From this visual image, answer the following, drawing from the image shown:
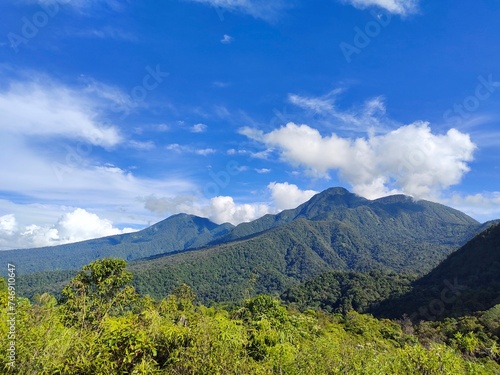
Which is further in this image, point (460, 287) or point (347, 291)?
point (347, 291)

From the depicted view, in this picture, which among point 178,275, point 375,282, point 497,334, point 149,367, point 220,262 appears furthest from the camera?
point 220,262

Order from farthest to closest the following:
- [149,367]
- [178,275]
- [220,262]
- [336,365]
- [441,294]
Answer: [220,262], [178,275], [441,294], [336,365], [149,367]

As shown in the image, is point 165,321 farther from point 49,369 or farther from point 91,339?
point 49,369

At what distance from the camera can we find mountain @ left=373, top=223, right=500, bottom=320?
68188mm

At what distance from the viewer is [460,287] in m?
83.8

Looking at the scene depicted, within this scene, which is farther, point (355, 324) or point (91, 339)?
point (355, 324)

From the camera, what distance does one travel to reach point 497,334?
45375 mm

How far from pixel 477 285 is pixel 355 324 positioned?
2095 inches

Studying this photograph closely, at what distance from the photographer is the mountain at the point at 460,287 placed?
68188mm

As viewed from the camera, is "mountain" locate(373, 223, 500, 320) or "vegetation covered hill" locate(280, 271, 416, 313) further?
"vegetation covered hill" locate(280, 271, 416, 313)

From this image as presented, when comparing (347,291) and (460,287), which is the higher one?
(460,287)

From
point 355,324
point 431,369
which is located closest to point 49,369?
point 431,369

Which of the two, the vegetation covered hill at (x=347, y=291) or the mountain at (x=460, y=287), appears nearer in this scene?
the mountain at (x=460, y=287)

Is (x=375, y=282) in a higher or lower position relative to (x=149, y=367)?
lower
